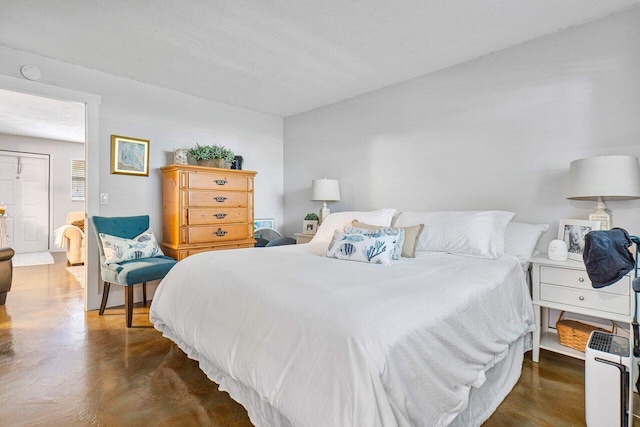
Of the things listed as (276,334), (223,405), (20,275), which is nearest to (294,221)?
(223,405)

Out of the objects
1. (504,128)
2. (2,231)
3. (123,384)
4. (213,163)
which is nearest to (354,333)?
(123,384)

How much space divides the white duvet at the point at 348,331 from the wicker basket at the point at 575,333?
34cm

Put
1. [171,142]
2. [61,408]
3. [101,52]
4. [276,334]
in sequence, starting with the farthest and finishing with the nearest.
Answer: [171,142] < [101,52] < [61,408] < [276,334]

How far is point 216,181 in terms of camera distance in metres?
3.78

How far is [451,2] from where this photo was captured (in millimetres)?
2164

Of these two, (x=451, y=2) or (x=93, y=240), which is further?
(x=93, y=240)

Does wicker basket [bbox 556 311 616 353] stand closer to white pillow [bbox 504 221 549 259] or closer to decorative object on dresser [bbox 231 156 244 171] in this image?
white pillow [bbox 504 221 549 259]

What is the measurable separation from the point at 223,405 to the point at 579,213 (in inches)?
108

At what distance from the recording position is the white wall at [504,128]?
230cm

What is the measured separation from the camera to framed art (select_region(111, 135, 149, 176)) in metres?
3.45

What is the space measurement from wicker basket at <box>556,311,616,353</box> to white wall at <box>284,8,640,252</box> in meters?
0.64

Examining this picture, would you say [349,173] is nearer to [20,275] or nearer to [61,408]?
[61,408]

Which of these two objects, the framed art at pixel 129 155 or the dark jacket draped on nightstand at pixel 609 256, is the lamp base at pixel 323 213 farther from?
Answer: the dark jacket draped on nightstand at pixel 609 256

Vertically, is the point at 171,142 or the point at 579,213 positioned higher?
the point at 171,142
